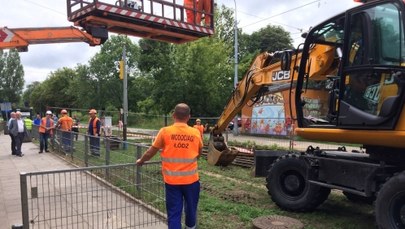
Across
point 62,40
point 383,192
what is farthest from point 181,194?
point 62,40

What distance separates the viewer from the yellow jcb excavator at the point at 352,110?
18.6 ft

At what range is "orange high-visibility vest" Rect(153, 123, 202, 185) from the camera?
16.5 ft

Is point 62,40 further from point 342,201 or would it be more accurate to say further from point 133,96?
point 133,96

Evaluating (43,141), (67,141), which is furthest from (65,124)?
(67,141)

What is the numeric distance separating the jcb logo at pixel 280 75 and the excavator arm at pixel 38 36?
465cm

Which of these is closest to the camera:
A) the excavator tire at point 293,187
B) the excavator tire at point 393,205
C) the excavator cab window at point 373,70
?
the excavator tire at point 393,205

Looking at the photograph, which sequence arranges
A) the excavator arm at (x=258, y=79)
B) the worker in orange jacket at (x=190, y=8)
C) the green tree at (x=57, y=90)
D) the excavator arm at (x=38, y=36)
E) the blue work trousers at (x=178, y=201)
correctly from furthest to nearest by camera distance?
the green tree at (x=57, y=90), the excavator arm at (x=38, y=36), the worker in orange jacket at (x=190, y=8), the excavator arm at (x=258, y=79), the blue work trousers at (x=178, y=201)

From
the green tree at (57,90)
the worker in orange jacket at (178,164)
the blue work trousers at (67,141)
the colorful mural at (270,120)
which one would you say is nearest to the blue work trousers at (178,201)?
the worker in orange jacket at (178,164)

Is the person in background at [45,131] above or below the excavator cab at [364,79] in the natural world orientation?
below

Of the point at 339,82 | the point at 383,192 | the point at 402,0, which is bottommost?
the point at 383,192

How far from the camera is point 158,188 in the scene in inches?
245

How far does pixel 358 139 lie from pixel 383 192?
87cm

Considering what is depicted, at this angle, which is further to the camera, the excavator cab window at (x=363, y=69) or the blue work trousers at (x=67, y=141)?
the blue work trousers at (x=67, y=141)

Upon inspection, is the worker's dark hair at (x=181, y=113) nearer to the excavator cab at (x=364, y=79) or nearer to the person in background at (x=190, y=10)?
the excavator cab at (x=364, y=79)
